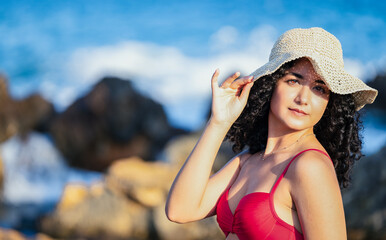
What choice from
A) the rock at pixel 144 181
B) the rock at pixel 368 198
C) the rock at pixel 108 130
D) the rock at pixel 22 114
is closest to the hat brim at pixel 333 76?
the rock at pixel 368 198

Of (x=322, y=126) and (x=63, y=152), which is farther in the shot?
(x=63, y=152)

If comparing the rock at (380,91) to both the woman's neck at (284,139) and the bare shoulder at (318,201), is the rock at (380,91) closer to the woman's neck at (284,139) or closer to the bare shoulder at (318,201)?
the woman's neck at (284,139)

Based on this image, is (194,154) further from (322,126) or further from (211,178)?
(322,126)

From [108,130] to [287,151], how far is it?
9479 millimetres

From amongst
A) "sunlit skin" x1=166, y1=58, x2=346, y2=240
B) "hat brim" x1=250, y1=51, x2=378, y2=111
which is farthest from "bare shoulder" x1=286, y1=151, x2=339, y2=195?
"hat brim" x1=250, y1=51, x2=378, y2=111

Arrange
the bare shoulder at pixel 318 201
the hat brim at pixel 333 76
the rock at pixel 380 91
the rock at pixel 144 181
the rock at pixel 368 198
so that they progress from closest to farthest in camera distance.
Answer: the bare shoulder at pixel 318 201 → the hat brim at pixel 333 76 → the rock at pixel 368 198 → the rock at pixel 144 181 → the rock at pixel 380 91

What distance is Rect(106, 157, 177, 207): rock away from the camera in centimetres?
718

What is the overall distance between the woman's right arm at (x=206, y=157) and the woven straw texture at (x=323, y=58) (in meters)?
0.14

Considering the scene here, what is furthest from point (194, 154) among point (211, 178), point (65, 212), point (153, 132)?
point (153, 132)

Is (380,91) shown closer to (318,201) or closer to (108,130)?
(108,130)

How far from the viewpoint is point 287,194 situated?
1861 millimetres

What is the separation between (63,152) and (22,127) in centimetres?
113

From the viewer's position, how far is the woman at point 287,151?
1.80 meters

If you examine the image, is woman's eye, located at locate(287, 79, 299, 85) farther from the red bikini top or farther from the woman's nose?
the red bikini top
